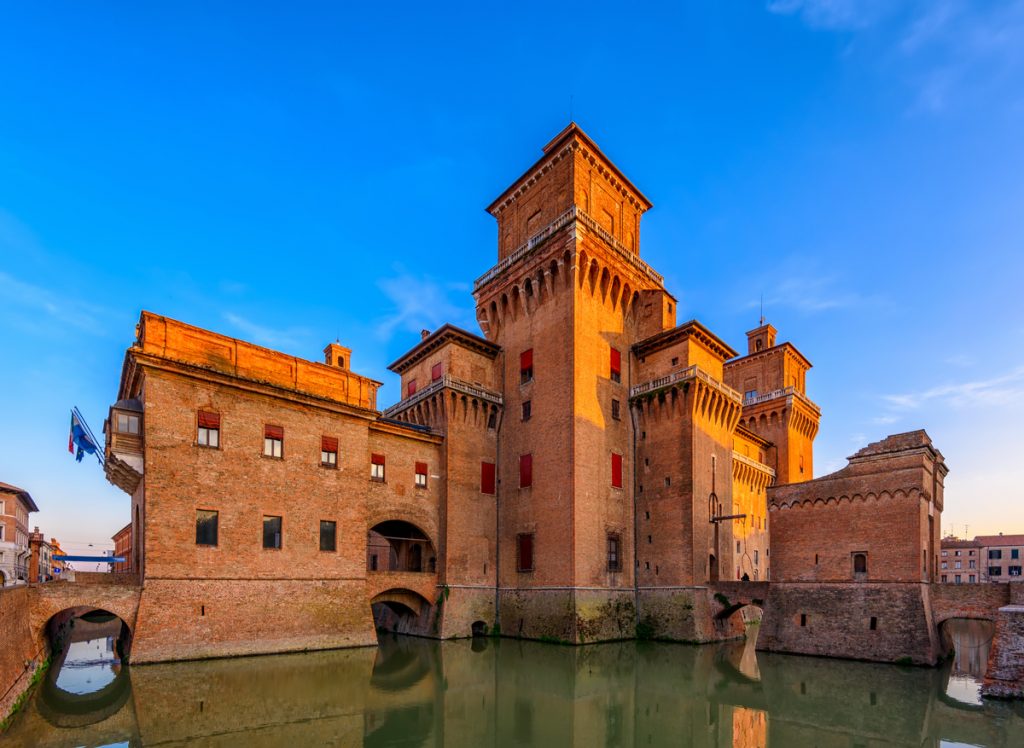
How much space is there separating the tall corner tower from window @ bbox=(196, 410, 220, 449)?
14.7 metres

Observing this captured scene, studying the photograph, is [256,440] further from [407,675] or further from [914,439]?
[914,439]

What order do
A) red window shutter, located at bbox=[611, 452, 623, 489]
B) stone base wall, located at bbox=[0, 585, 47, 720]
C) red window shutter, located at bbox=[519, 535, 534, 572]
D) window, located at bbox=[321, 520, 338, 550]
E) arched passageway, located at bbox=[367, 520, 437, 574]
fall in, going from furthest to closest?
1. red window shutter, located at bbox=[611, 452, 623, 489]
2. arched passageway, located at bbox=[367, 520, 437, 574]
3. red window shutter, located at bbox=[519, 535, 534, 572]
4. window, located at bbox=[321, 520, 338, 550]
5. stone base wall, located at bbox=[0, 585, 47, 720]

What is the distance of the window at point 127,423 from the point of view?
21.3 meters

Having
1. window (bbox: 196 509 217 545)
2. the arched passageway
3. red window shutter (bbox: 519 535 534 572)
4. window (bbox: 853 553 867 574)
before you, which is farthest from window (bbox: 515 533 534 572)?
window (bbox: 196 509 217 545)

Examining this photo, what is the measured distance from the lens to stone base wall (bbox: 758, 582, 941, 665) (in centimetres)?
2180

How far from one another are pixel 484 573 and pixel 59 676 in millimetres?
17452

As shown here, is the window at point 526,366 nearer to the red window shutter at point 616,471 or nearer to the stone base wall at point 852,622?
the red window shutter at point 616,471

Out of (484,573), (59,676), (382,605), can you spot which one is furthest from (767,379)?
(59,676)

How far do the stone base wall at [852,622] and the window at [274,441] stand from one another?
21.8 meters

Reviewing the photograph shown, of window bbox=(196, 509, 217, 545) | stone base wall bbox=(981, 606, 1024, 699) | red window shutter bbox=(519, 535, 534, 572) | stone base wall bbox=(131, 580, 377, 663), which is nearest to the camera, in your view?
stone base wall bbox=(981, 606, 1024, 699)

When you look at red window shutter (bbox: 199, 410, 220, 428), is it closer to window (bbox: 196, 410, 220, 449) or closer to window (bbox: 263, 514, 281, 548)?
window (bbox: 196, 410, 220, 449)

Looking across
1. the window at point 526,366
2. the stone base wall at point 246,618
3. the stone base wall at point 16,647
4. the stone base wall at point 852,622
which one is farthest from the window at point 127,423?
the stone base wall at point 852,622

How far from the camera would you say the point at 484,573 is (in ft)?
101

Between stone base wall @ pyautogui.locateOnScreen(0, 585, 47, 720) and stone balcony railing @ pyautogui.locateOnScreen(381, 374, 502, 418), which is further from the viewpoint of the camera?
stone balcony railing @ pyautogui.locateOnScreen(381, 374, 502, 418)
